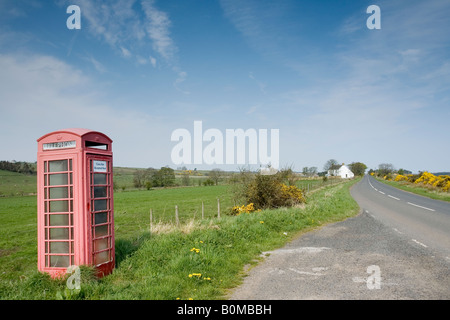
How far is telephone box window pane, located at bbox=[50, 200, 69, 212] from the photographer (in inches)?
244

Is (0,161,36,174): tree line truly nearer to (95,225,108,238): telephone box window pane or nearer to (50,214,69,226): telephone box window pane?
(50,214,69,226): telephone box window pane

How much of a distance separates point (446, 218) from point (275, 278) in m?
12.0

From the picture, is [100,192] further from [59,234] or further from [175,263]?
[175,263]

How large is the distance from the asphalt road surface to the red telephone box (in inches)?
120

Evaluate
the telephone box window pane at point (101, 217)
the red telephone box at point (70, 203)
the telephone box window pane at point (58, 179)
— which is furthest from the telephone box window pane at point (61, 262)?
the telephone box window pane at point (58, 179)

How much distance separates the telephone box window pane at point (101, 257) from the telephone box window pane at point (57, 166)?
189 cm

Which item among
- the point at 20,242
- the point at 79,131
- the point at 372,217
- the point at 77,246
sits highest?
the point at 79,131

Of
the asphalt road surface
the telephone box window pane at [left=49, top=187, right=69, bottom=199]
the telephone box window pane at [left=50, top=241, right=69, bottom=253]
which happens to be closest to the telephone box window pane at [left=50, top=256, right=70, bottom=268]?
the telephone box window pane at [left=50, top=241, right=69, bottom=253]

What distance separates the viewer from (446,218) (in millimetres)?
13930

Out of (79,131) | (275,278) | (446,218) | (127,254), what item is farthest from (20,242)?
(446,218)

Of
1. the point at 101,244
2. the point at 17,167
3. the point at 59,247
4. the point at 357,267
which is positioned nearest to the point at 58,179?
the point at 59,247
